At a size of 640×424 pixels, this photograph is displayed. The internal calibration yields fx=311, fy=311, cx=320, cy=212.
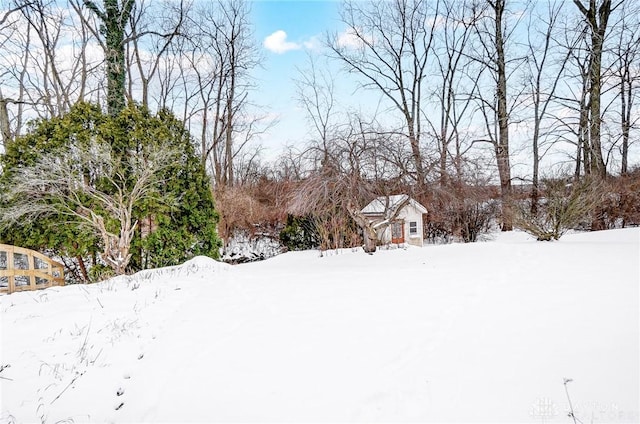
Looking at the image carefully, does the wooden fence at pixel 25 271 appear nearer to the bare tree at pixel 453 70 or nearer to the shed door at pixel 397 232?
the shed door at pixel 397 232

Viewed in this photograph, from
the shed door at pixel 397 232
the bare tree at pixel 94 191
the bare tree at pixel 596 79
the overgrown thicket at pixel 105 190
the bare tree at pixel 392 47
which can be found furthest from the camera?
the bare tree at pixel 392 47

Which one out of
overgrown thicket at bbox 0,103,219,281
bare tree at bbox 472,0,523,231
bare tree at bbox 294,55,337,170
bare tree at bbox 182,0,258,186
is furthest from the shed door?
bare tree at bbox 182,0,258,186

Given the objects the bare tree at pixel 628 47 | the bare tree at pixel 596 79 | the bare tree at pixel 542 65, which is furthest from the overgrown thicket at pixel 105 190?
the bare tree at pixel 542 65

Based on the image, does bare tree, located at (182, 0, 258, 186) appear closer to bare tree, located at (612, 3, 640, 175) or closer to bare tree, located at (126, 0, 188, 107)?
bare tree, located at (126, 0, 188, 107)

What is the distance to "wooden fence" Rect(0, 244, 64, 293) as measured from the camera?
247 inches

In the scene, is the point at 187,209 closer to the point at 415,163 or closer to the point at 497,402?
the point at 415,163

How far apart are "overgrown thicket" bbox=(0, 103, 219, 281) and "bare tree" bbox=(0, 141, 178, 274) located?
0.02m

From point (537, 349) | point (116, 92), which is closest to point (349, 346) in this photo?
point (537, 349)

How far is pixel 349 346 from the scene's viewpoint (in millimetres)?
2494

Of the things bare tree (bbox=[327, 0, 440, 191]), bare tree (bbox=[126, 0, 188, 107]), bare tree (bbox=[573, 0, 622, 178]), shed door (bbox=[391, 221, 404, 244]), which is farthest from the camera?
bare tree (bbox=[327, 0, 440, 191])

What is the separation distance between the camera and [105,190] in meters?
7.32

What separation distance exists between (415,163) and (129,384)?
22.2 ft

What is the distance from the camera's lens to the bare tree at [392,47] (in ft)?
51.9

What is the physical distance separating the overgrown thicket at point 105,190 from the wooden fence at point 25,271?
42 cm
